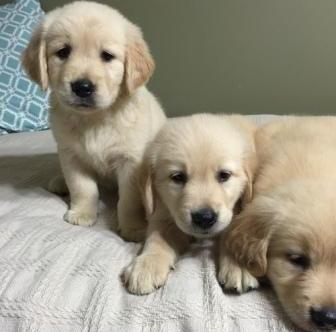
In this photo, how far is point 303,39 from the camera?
3.18m

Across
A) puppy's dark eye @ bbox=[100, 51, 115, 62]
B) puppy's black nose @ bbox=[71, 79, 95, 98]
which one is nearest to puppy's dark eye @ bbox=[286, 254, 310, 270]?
puppy's black nose @ bbox=[71, 79, 95, 98]

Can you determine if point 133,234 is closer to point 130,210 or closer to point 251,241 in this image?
point 130,210

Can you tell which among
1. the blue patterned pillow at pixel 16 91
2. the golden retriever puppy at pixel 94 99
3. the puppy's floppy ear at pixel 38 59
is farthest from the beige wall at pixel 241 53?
the puppy's floppy ear at pixel 38 59

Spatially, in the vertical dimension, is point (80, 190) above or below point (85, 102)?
below

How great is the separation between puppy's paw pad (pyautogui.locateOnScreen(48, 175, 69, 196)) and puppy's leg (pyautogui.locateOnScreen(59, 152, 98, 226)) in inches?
8.4

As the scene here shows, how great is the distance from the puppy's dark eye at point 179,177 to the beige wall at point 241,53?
1828 millimetres

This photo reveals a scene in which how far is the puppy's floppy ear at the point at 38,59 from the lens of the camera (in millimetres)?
1943

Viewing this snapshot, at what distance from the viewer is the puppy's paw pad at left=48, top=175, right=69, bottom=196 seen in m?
2.23

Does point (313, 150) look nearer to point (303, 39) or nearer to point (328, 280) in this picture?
point (328, 280)

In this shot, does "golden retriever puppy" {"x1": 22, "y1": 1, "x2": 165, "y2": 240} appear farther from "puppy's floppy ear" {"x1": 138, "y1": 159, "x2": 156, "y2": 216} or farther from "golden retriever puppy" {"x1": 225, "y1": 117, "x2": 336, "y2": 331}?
"golden retriever puppy" {"x1": 225, "y1": 117, "x2": 336, "y2": 331}

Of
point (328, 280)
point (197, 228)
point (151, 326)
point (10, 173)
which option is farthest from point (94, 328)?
point (10, 173)

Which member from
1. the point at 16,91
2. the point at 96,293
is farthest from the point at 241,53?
the point at 96,293

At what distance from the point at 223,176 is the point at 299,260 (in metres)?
0.42

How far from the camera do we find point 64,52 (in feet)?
6.31
